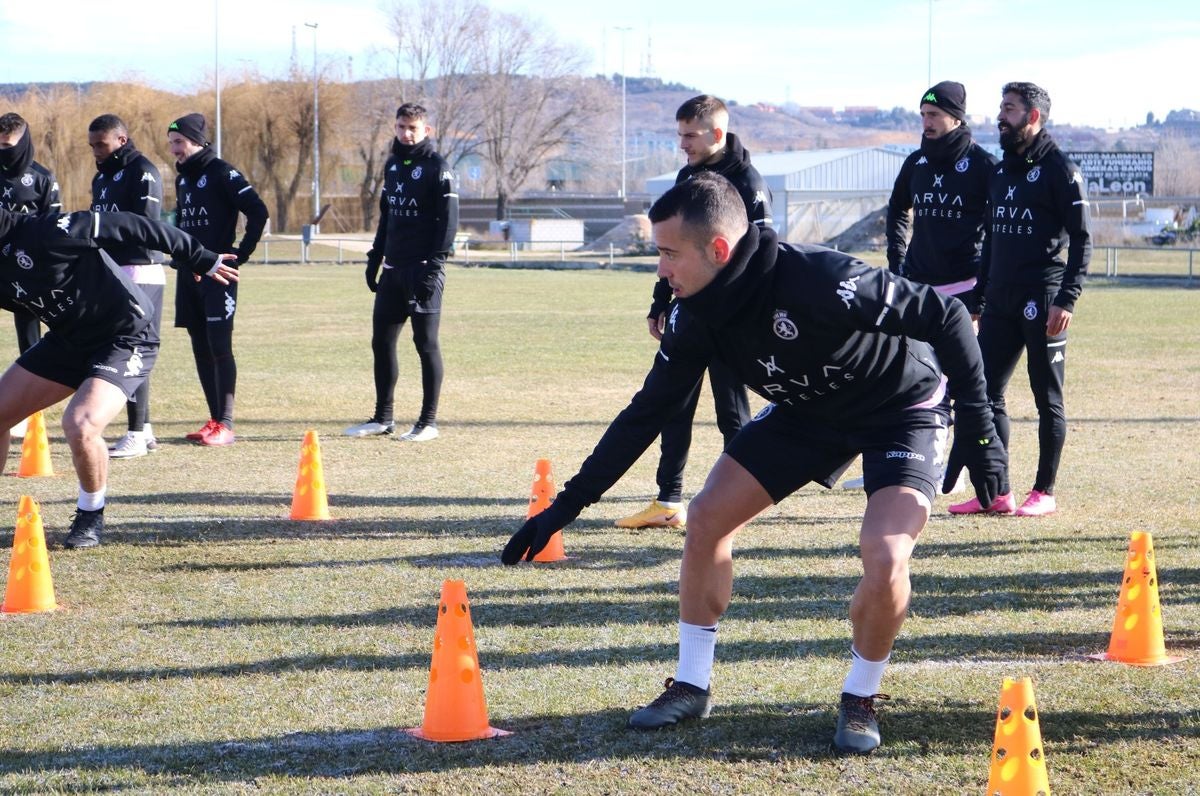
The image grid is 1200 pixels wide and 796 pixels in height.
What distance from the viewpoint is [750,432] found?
15.2 ft

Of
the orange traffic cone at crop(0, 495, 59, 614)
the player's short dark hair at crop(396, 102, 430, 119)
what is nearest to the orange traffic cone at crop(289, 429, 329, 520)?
the orange traffic cone at crop(0, 495, 59, 614)

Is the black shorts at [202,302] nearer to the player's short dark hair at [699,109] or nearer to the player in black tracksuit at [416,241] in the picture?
the player in black tracksuit at [416,241]

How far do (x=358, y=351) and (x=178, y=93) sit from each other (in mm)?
57845

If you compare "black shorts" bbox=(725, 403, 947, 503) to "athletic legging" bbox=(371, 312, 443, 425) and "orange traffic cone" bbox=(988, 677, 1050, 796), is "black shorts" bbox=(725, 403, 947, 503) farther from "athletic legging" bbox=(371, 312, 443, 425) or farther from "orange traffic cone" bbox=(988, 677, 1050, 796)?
"athletic legging" bbox=(371, 312, 443, 425)

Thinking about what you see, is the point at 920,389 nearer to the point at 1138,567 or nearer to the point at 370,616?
the point at 1138,567

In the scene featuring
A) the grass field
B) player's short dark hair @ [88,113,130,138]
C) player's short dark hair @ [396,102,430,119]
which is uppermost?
player's short dark hair @ [396,102,430,119]

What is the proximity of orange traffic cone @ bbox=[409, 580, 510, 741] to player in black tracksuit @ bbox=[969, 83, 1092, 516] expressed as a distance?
14.4ft

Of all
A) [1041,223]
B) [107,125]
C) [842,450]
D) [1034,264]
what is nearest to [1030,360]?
[1034,264]

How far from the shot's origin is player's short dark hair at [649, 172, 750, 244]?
4.04 m

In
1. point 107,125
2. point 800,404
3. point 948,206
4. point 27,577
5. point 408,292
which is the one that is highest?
point 107,125

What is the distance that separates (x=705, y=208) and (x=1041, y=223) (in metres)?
4.44

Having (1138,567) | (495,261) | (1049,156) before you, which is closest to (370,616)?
(1138,567)

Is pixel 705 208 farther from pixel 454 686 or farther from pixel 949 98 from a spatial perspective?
pixel 949 98

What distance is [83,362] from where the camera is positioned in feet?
23.3
